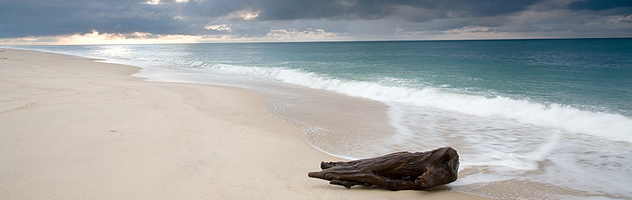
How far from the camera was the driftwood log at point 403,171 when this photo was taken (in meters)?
4.13

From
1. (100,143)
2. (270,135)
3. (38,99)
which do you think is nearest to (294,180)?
(270,135)

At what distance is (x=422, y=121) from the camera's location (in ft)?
30.5

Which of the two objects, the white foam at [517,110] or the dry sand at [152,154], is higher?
the dry sand at [152,154]

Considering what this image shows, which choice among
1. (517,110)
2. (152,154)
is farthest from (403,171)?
Answer: (517,110)

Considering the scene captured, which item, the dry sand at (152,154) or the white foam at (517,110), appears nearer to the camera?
the dry sand at (152,154)

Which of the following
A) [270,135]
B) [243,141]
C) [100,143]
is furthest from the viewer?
[270,135]

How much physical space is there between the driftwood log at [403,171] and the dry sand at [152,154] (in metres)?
0.11

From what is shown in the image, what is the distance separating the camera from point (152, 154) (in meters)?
5.45

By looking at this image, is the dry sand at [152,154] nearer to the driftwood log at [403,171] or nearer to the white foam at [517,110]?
the driftwood log at [403,171]

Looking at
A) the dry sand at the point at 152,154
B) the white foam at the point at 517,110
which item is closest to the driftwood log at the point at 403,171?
the dry sand at the point at 152,154

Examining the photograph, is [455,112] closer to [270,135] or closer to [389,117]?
[389,117]

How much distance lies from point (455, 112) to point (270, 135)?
6.00m

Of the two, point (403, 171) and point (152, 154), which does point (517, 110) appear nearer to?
point (403, 171)

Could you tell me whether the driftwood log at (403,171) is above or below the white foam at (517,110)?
above
